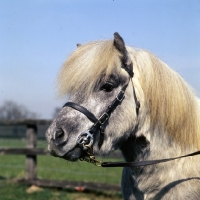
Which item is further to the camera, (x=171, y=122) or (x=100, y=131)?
(x=171, y=122)

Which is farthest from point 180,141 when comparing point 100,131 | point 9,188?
point 9,188

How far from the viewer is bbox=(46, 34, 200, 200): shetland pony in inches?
130

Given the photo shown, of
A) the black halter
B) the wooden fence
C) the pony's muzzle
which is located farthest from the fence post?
the pony's muzzle

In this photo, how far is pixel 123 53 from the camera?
3.43 m

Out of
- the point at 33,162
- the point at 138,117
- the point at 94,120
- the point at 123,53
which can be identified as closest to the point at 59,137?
the point at 94,120

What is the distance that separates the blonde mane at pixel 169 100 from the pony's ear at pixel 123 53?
0.46 feet

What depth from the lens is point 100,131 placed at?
132 inches

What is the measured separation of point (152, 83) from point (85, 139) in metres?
0.76

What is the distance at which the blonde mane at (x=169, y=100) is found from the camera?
11.6ft

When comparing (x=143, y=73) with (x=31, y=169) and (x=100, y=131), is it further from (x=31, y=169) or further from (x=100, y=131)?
(x=31, y=169)

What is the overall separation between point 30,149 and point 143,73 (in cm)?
668

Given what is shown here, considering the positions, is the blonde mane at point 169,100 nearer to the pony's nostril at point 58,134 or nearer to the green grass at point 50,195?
the pony's nostril at point 58,134

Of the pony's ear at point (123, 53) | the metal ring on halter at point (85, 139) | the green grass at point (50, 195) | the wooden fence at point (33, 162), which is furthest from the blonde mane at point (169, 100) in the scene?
the wooden fence at point (33, 162)

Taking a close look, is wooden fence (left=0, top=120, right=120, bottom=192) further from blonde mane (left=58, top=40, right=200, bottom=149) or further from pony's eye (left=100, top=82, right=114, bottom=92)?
pony's eye (left=100, top=82, right=114, bottom=92)
